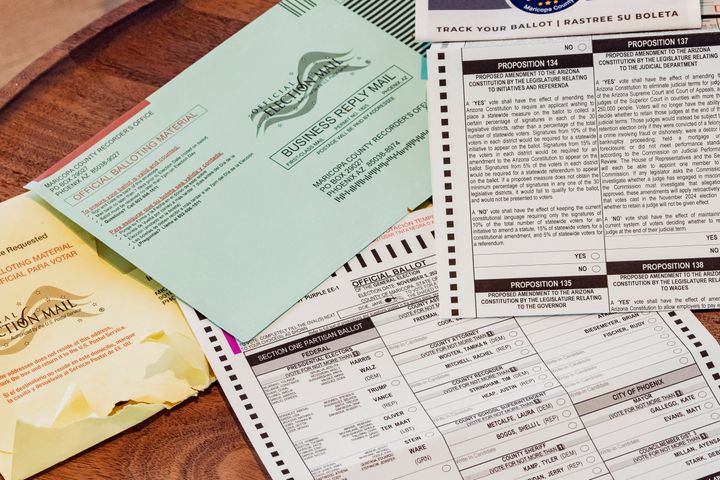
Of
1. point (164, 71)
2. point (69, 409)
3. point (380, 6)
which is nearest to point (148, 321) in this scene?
point (69, 409)

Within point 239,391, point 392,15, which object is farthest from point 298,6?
point 239,391

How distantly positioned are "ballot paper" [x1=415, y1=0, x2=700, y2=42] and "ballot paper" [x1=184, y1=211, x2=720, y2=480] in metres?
0.18

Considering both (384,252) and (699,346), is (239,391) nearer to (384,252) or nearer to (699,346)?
(384,252)

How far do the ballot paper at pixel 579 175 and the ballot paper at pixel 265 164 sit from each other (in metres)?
0.05

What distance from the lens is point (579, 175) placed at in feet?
2.02

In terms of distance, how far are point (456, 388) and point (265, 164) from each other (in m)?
0.23

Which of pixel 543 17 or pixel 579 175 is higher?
pixel 543 17

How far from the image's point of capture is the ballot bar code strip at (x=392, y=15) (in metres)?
0.72

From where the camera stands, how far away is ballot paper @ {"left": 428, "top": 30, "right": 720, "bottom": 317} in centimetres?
61

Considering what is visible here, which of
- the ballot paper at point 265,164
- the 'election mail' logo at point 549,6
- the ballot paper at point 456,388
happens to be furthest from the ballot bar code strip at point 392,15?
the ballot paper at point 456,388

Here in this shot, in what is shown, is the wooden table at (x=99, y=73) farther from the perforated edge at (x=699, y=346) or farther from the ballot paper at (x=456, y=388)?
the perforated edge at (x=699, y=346)

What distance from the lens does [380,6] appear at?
2.39 ft

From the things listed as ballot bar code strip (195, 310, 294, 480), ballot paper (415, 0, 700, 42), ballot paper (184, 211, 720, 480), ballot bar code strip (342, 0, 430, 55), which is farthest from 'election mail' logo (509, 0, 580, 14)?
ballot bar code strip (195, 310, 294, 480)

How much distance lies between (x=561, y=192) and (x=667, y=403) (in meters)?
0.16
